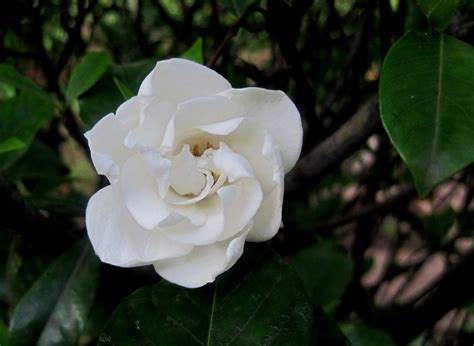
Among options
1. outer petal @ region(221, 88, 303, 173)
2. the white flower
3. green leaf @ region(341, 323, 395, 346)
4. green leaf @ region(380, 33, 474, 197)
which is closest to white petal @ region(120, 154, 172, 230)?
the white flower

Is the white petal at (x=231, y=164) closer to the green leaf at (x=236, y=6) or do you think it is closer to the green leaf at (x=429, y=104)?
the green leaf at (x=429, y=104)

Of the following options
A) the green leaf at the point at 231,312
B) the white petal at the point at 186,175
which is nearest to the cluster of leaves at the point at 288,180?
the green leaf at the point at 231,312

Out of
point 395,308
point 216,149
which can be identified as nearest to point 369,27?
point 216,149

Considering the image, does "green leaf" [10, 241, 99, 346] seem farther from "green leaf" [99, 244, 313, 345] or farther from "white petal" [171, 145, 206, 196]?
"white petal" [171, 145, 206, 196]

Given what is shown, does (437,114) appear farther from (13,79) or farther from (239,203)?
(13,79)

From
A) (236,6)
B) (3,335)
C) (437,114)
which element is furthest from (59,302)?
(437,114)
